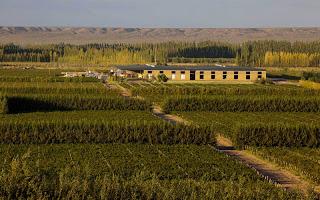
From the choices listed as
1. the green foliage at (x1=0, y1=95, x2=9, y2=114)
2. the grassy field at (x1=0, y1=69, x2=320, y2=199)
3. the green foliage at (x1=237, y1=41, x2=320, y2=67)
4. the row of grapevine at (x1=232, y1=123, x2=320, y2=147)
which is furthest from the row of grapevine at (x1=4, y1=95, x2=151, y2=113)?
the green foliage at (x1=237, y1=41, x2=320, y2=67)

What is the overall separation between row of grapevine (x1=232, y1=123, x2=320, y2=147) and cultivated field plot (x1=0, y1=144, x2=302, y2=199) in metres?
2.90

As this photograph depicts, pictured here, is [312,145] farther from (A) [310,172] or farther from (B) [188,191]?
(B) [188,191]

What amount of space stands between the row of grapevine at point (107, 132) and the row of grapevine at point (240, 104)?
19981mm

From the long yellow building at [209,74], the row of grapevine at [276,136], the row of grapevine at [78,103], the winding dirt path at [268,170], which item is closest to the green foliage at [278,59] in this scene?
the long yellow building at [209,74]

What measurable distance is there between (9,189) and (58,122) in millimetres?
20540

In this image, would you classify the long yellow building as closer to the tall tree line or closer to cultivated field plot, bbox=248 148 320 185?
the tall tree line

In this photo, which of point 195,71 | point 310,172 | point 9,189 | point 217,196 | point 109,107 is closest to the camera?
point 9,189

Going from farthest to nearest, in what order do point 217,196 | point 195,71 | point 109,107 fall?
point 195,71 < point 109,107 < point 217,196

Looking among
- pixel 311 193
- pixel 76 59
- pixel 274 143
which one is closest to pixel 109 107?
pixel 274 143

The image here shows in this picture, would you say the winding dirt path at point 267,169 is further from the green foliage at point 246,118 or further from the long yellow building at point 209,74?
the long yellow building at point 209,74

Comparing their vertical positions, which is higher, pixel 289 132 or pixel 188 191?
pixel 188 191

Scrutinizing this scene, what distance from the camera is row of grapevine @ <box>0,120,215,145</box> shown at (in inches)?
1262

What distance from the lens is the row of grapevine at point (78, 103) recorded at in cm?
5172

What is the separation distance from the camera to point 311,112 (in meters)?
54.8
